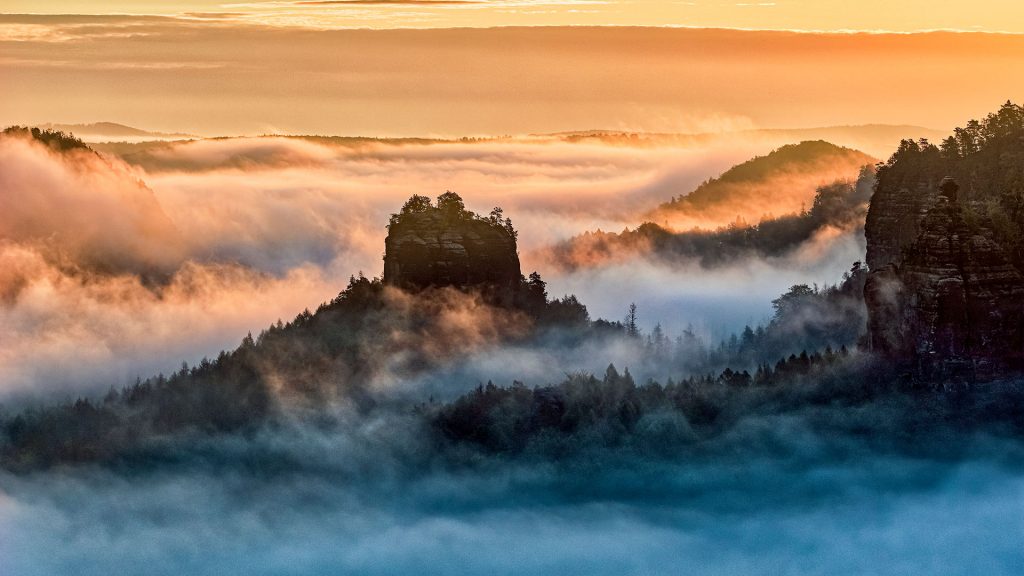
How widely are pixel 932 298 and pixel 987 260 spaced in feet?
19.3

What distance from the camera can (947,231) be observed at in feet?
651

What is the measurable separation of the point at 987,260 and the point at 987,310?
4.38m

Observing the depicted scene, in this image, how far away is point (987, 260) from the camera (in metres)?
200

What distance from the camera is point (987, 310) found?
199125 millimetres

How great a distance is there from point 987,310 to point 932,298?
15.8ft

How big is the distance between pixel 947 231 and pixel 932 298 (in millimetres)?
5938

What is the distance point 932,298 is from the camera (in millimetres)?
199375

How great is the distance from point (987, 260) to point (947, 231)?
4723 millimetres
